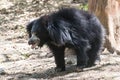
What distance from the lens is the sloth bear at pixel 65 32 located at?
6172 millimetres

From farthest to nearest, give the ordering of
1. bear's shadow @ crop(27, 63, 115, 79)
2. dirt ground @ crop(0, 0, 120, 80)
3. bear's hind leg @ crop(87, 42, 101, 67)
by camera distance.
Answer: bear's hind leg @ crop(87, 42, 101, 67)
bear's shadow @ crop(27, 63, 115, 79)
dirt ground @ crop(0, 0, 120, 80)

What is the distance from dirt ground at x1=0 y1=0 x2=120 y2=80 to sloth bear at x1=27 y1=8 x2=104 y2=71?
0.26 m

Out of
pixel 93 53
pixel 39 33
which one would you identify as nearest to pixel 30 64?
pixel 93 53

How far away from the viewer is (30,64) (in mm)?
7590

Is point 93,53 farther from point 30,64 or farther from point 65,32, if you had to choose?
point 30,64

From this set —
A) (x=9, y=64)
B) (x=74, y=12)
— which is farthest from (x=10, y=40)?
(x=74, y=12)

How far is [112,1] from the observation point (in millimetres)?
8109

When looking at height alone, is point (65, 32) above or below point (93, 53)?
above

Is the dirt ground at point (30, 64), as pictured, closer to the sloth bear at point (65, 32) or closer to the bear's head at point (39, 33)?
the sloth bear at point (65, 32)

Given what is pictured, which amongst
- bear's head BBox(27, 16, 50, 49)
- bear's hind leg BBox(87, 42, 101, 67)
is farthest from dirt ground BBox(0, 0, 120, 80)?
bear's head BBox(27, 16, 50, 49)

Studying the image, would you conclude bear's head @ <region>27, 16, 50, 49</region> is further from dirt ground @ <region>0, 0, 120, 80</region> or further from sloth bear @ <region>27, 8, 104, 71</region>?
dirt ground @ <region>0, 0, 120, 80</region>

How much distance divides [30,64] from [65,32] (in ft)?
5.40

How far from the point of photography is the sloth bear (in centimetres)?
617

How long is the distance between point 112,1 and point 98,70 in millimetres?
2086
